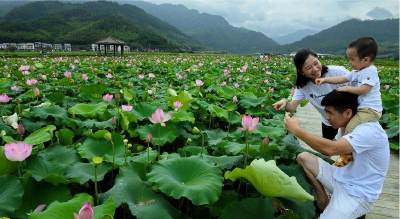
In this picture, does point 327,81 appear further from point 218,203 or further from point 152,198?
point 152,198

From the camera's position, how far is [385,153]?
5.16 ft

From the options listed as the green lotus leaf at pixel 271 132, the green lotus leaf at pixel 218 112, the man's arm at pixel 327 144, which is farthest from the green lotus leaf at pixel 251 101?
the man's arm at pixel 327 144

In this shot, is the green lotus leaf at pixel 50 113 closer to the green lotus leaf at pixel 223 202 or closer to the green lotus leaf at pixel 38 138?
the green lotus leaf at pixel 38 138

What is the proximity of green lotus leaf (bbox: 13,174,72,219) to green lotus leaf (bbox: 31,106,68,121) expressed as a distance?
118cm

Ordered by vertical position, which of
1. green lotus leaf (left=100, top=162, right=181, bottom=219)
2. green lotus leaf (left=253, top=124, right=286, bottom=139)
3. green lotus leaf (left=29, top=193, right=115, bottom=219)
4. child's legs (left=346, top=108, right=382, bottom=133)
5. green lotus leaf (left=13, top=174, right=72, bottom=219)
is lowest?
green lotus leaf (left=13, top=174, right=72, bottom=219)

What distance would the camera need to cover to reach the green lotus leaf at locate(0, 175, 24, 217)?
1126mm

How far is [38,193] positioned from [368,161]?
1731 millimetres

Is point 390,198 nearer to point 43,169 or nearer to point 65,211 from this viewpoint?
point 65,211

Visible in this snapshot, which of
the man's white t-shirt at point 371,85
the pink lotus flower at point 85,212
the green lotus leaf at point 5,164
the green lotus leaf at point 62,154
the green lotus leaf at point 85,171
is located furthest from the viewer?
the man's white t-shirt at point 371,85

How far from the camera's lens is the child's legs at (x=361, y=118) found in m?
1.60

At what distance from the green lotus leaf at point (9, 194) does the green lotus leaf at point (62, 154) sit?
0.47m

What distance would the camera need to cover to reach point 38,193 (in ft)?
4.40

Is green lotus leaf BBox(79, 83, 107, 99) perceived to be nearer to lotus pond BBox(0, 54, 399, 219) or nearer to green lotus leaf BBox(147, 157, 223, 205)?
lotus pond BBox(0, 54, 399, 219)

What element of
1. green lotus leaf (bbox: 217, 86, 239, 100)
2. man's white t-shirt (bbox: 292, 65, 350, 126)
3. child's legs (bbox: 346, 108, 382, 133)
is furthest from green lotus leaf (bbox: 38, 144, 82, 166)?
green lotus leaf (bbox: 217, 86, 239, 100)
